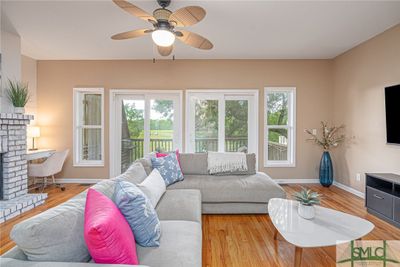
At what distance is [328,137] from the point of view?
4.83m

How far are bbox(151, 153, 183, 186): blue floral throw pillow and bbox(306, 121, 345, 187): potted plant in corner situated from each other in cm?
310

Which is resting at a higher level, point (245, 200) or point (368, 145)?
point (368, 145)

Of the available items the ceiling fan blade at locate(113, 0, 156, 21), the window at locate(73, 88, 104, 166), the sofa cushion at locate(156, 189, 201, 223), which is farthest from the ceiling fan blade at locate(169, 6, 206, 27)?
the window at locate(73, 88, 104, 166)

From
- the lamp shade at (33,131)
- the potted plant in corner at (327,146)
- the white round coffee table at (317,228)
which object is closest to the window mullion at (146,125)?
the lamp shade at (33,131)

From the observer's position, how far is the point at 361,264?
203 cm

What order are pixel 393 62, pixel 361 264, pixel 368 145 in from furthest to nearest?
pixel 368 145 < pixel 393 62 < pixel 361 264

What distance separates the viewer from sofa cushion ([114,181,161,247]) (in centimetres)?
139

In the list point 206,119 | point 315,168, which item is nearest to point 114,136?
point 206,119

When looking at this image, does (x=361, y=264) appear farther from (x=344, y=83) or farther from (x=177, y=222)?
(x=344, y=83)

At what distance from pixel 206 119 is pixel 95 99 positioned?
8.27 feet

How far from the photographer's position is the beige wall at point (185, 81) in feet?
16.5

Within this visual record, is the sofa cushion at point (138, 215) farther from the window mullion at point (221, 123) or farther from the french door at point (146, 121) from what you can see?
the window mullion at point (221, 123)

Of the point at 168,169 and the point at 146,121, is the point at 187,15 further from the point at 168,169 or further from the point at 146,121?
the point at 146,121

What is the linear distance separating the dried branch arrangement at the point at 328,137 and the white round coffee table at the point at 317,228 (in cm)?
299
